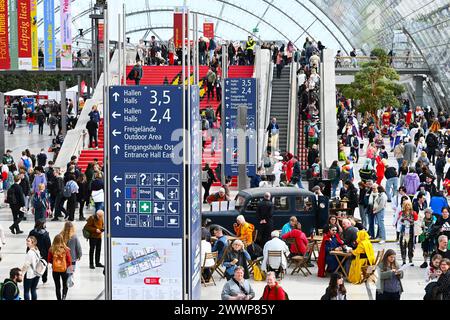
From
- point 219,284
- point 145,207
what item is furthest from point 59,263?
point 219,284

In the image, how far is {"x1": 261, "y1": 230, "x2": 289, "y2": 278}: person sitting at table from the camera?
61.2ft

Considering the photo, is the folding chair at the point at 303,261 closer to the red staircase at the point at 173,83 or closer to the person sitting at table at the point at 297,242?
the person sitting at table at the point at 297,242

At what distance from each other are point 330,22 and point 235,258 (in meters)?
74.8

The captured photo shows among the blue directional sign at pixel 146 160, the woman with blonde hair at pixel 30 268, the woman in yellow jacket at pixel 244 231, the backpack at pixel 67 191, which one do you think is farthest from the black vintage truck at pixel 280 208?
the blue directional sign at pixel 146 160

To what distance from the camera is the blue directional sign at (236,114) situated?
94.2ft

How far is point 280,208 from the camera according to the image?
874 inches

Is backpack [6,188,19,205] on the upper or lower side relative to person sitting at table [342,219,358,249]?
upper

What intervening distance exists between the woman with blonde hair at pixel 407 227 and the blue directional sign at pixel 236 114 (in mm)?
8599

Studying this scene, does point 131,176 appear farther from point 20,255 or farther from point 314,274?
point 20,255

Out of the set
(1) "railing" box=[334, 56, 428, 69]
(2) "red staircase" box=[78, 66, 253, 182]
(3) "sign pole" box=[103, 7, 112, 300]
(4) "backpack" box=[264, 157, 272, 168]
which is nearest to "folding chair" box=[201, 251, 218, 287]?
(3) "sign pole" box=[103, 7, 112, 300]

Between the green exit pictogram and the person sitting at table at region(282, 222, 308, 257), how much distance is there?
6.00 metres

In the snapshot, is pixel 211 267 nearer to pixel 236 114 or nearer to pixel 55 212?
pixel 55 212

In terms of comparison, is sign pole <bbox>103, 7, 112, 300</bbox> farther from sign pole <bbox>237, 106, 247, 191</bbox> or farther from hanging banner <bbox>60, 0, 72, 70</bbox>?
hanging banner <bbox>60, 0, 72, 70</bbox>
